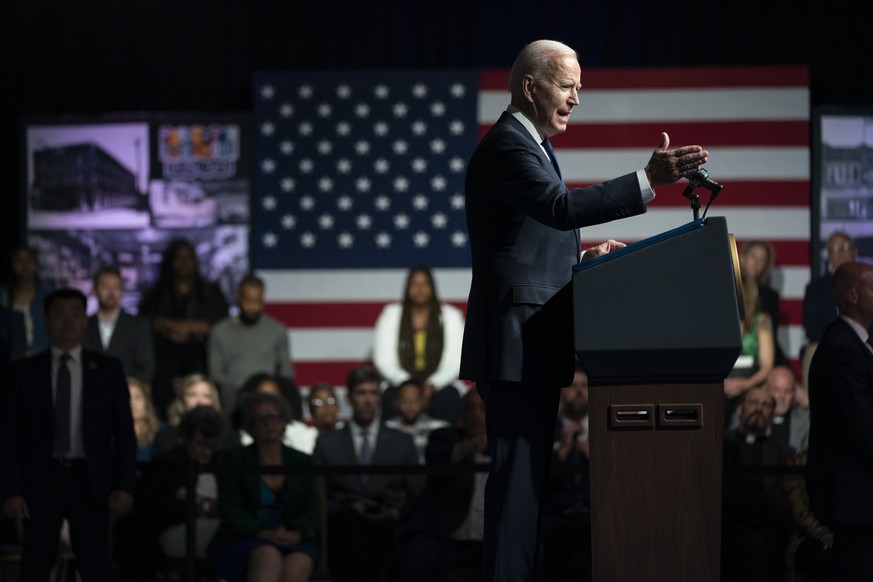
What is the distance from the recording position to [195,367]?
7410mm

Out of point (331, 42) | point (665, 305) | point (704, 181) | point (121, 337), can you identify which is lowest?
point (121, 337)

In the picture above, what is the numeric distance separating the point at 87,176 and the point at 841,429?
18.6 feet

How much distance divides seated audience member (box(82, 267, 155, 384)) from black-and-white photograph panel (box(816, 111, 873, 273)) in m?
4.10

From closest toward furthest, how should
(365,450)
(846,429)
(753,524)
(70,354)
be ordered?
1. (846,429)
2. (70,354)
3. (753,524)
4. (365,450)

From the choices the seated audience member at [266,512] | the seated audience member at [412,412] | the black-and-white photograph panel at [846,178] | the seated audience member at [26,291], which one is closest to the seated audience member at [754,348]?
the black-and-white photograph panel at [846,178]

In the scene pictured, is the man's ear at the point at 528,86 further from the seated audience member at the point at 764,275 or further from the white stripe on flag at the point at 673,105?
the white stripe on flag at the point at 673,105

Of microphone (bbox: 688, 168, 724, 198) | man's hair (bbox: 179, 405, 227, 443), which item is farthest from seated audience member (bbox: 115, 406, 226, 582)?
microphone (bbox: 688, 168, 724, 198)

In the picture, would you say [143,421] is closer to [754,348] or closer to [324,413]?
[324,413]

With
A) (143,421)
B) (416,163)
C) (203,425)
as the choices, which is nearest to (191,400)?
(143,421)

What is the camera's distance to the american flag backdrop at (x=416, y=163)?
8156 mm

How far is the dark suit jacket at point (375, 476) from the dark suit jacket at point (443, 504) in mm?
153

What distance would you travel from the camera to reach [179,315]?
24.5 feet

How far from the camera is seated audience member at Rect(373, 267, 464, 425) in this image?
23.5 ft

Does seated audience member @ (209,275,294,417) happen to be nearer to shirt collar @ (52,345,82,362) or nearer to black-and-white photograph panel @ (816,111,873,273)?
shirt collar @ (52,345,82,362)
